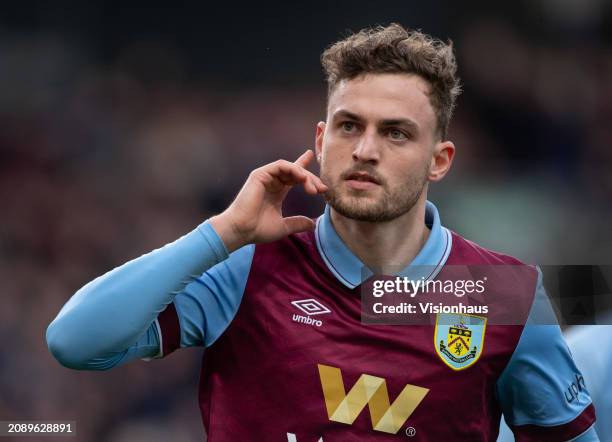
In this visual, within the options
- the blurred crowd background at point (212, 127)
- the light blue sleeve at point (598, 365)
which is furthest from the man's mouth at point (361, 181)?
the blurred crowd background at point (212, 127)

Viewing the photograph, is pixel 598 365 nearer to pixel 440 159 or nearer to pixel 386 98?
pixel 440 159

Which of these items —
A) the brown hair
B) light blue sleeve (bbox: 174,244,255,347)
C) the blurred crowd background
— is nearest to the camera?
light blue sleeve (bbox: 174,244,255,347)

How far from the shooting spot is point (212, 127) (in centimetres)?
606

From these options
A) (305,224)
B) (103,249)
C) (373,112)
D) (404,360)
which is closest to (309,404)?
(404,360)

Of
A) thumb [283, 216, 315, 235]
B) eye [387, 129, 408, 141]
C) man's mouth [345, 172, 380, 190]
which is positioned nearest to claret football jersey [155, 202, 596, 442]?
thumb [283, 216, 315, 235]

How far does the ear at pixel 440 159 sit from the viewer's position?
2.95 m

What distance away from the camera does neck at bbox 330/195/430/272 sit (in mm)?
2859

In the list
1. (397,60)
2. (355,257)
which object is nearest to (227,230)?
(355,257)

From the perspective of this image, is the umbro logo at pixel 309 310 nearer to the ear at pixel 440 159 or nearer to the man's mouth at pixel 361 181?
the man's mouth at pixel 361 181

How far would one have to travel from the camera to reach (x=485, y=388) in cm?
275

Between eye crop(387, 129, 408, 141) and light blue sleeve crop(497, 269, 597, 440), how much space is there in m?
0.67

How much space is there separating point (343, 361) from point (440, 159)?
78cm

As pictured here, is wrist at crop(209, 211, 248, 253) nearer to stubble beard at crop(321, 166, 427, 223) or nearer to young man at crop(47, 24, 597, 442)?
young man at crop(47, 24, 597, 442)

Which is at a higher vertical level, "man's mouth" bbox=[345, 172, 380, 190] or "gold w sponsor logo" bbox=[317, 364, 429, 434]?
"man's mouth" bbox=[345, 172, 380, 190]
